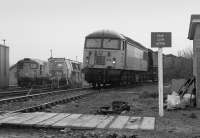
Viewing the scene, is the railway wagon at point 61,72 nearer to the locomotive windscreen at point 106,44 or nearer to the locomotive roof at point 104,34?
the locomotive roof at point 104,34

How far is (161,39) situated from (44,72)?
2752 centimetres

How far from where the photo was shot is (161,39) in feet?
34.3

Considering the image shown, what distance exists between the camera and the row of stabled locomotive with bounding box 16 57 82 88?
35.6m

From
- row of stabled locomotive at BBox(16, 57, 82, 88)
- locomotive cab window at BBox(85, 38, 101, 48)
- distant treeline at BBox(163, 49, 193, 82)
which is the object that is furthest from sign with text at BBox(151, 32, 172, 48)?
distant treeline at BBox(163, 49, 193, 82)

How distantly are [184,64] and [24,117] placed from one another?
32.6 metres

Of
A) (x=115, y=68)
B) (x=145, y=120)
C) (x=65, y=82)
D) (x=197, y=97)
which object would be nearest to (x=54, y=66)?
(x=65, y=82)

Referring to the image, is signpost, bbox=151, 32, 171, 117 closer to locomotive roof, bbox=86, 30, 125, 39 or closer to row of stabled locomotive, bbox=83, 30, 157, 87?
row of stabled locomotive, bbox=83, 30, 157, 87

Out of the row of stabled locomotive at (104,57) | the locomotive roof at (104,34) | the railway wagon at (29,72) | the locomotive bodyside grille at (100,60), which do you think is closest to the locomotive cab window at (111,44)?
the row of stabled locomotive at (104,57)

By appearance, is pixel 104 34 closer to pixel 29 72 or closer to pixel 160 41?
pixel 29 72

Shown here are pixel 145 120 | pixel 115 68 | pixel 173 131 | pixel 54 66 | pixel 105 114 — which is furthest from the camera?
pixel 54 66

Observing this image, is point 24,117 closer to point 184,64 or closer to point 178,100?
point 178,100

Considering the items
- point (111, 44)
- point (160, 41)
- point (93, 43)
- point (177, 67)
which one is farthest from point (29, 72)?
point (160, 41)

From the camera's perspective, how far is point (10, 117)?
29.8 ft

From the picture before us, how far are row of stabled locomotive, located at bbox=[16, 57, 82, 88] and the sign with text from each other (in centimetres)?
2481
